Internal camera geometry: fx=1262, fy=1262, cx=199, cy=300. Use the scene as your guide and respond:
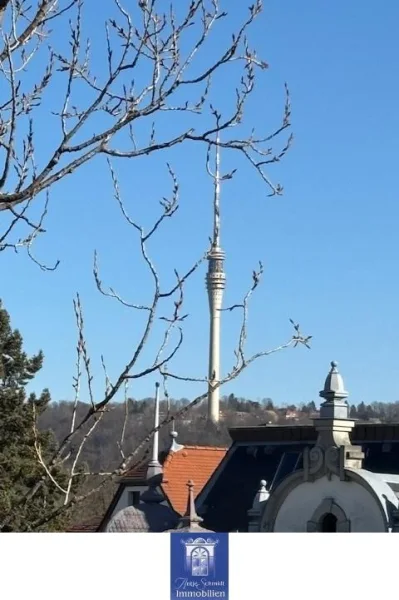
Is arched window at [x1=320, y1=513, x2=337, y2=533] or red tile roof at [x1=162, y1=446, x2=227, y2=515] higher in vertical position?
red tile roof at [x1=162, y1=446, x2=227, y2=515]

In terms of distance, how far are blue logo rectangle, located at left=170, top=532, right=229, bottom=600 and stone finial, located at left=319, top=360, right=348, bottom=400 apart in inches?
757

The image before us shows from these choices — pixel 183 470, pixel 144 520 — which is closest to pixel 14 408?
pixel 144 520

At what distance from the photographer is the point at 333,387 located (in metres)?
30.9


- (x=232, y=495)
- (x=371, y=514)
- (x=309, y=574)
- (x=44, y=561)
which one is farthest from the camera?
(x=232, y=495)

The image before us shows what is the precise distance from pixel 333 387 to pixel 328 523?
3282 mm

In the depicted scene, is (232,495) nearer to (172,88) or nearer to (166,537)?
(166,537)

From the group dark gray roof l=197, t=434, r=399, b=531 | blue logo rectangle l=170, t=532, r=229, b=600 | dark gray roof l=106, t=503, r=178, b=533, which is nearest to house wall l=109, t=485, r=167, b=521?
dark gray roof l=197, t=434, r=399, b=531

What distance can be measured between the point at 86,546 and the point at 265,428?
102ft

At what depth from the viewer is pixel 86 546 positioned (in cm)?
1089

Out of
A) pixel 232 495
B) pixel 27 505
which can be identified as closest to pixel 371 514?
pixel 232 495

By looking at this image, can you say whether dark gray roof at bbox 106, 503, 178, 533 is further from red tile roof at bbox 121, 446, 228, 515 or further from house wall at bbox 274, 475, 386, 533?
red tile roof at bbox 121, 446, 228, 515

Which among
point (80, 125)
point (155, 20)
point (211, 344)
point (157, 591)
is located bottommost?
point (157, 591)

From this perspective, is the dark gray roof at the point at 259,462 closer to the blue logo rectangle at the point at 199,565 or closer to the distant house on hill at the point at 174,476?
the distant house on hill at the point at 174,476

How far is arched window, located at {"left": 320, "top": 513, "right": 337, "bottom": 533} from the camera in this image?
1189 inches
